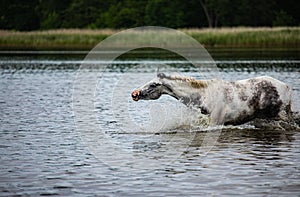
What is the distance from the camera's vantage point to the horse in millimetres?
15945

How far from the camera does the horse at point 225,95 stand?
15945mm

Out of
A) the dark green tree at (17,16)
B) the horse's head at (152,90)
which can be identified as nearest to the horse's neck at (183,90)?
the horse's head at (152,90)

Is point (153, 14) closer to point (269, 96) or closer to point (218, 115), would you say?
point (269, 96)

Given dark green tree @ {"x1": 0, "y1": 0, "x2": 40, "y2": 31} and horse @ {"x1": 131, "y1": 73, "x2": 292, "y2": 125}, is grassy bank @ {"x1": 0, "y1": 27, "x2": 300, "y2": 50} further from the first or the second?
horse @ {"x1": 131, "y1": 73, "x2": 292, "y2": 125}

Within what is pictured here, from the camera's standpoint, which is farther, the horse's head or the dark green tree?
the dark green tree

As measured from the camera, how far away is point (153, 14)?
90.3 m

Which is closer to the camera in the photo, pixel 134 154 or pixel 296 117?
pixel 134 154

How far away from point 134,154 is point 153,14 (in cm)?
7704

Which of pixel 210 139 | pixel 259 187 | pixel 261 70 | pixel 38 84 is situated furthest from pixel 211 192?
pixel 261 70

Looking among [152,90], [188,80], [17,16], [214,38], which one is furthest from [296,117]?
[17,16]

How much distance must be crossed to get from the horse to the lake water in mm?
398

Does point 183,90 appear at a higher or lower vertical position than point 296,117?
higher

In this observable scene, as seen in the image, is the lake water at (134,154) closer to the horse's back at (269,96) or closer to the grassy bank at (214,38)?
the horse's back at (269,96)

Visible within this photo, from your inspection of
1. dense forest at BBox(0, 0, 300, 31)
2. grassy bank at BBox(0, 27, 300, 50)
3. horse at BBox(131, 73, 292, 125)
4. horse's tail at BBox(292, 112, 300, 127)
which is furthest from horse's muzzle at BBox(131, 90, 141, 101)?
dense forest at BBox(0, 0, 300, 31)
